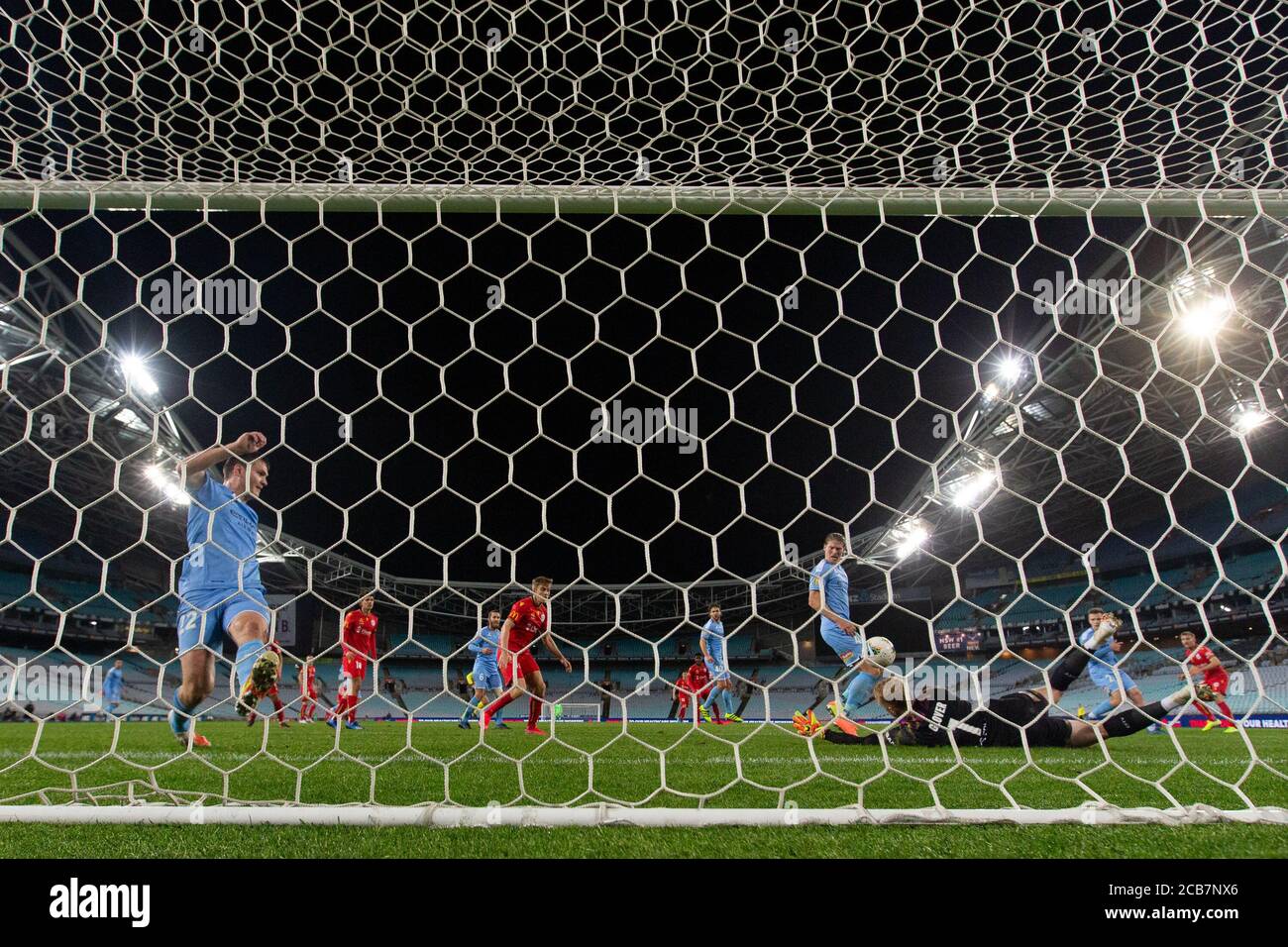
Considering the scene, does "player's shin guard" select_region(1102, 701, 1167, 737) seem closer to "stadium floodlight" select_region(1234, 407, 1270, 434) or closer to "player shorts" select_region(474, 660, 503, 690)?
"stadium floodlight" select_region(1234, 407, 1270, 434)

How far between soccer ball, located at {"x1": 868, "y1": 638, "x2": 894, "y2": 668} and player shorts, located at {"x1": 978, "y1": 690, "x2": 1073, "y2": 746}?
51 cm

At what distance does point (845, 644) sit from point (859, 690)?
1.60 ft

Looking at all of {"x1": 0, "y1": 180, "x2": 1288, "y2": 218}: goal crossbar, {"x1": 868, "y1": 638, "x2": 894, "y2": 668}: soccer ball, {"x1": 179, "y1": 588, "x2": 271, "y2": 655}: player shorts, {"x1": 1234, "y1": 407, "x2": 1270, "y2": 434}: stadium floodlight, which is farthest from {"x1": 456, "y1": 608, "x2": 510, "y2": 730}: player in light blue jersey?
{"x1": 1234, "y1": 407, "x2": 1270, "y2": 434}: stadium floodlight

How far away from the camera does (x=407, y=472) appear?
1404 centimetres

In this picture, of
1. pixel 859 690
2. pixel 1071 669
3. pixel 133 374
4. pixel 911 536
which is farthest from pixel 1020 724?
pixel 133 374

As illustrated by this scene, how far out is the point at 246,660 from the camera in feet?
8.80

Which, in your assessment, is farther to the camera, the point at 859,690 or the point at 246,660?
the point at 859,690

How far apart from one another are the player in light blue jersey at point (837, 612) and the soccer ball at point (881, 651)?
88mm

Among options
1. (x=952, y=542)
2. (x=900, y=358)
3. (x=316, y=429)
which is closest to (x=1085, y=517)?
(x=952, y=542)

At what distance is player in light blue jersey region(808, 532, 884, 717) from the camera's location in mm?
4047

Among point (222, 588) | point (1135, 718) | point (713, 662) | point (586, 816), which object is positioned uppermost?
point (222, 588)

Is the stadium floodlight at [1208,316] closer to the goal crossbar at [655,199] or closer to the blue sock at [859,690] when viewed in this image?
the goal crossbar at [655,199]

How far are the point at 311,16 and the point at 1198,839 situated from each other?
3.78 metres

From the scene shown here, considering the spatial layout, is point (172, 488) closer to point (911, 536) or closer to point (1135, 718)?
point (1135, 718)
